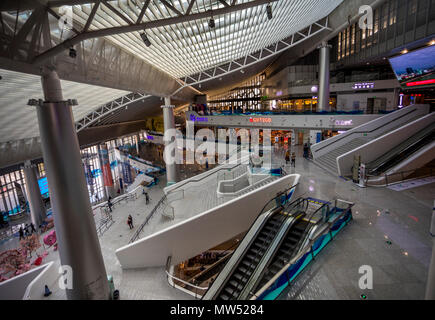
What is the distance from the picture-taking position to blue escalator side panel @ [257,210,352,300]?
5.22m

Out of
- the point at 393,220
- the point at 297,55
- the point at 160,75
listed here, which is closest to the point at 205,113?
the point at 160,75

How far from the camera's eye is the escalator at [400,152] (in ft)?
38.2

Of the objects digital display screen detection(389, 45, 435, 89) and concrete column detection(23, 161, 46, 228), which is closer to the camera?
digital display screen detection(389, 45, 435, 89)

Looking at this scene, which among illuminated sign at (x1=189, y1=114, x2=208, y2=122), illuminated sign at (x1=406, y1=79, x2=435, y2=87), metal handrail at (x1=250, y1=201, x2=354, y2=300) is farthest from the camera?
illuminated sign at (x1=189, y1=114, x2=208, y2=122)

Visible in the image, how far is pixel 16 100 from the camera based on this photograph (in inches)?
486

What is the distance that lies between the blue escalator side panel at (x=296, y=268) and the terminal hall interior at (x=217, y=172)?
3 cm

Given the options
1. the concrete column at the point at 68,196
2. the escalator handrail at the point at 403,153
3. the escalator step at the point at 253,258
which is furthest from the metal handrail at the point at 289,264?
the escalator handrail at the point at 403,153

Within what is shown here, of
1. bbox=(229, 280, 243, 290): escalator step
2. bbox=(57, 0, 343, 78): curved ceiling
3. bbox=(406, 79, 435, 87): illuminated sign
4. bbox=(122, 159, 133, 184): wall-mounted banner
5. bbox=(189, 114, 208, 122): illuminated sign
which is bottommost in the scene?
bbox=(122, 159, 133, 184): wall-mounted banner

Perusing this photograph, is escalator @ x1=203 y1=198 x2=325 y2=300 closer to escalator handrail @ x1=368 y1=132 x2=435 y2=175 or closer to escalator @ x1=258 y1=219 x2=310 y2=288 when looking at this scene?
escalator @ x1=258 y1=219 x2=310 y2=288

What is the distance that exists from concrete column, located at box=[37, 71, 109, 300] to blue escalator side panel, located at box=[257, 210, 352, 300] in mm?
4861

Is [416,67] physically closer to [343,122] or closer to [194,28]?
[343,122]

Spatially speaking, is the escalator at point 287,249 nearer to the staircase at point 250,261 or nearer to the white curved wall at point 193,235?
the staircase at point 250,261

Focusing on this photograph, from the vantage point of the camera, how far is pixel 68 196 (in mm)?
6285

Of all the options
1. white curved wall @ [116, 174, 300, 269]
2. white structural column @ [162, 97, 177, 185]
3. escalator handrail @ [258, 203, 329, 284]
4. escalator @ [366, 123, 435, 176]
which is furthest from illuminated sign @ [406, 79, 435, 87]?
white structural column @ [162, 97, 177, 185]
